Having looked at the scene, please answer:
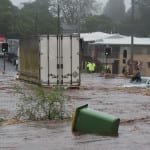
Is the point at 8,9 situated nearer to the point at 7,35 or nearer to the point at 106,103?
the point at 7,35

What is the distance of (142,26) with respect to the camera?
123688mm

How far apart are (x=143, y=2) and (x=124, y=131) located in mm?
108240

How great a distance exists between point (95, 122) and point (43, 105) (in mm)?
3217

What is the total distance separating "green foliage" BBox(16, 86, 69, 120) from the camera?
1579cm

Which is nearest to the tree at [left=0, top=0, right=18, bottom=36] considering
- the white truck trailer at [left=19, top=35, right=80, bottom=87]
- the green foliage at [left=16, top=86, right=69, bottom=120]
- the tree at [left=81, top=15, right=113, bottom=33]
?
the tree at [left=81, top=15, right=113, bottom=33]

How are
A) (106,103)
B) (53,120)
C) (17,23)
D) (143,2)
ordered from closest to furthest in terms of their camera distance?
(53,120) → (106,103) → (17,23) → (143,2)

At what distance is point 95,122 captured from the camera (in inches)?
512

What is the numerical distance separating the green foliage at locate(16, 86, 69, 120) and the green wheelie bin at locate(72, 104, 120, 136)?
2625mm

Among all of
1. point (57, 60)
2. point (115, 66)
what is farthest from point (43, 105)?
point (115, 66)

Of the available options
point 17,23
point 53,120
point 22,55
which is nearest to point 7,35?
point 17,23

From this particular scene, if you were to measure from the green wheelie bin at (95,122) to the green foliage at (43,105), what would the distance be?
2.62 meters

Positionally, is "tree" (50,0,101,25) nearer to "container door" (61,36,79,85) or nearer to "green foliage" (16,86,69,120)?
"container door" (61,36,79,85)

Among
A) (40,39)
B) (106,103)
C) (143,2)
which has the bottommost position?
(106,103)

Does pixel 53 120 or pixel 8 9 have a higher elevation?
pixel 8 9
